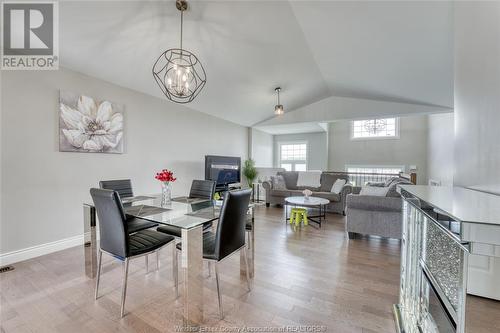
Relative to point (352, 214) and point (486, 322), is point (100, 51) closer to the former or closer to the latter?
point (486, 322)

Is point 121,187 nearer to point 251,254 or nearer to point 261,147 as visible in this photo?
point 251,254

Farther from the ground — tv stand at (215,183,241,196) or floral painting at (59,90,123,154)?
floral painting at (59,90,123,154)

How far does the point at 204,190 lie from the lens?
9.47ft

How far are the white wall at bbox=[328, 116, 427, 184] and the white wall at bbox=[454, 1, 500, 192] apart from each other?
6.69 m

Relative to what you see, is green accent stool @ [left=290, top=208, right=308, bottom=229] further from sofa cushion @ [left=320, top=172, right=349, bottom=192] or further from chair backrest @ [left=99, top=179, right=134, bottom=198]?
chair backrest @ [left=99, top=179, right=134, bottom=198]

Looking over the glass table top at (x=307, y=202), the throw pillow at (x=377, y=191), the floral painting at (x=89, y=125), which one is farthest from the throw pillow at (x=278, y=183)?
the floral painting at (x=89, y=125)

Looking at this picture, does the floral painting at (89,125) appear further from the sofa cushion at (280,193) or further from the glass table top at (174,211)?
the sofa cushion at (280,193)

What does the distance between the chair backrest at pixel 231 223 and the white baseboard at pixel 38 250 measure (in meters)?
2.58

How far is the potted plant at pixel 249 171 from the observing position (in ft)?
21.1

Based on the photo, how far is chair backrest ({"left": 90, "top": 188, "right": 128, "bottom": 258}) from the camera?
1636 mm

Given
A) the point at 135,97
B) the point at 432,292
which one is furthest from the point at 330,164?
the point at 432,292

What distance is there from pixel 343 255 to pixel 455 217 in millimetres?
2367

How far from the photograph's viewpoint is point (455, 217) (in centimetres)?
74

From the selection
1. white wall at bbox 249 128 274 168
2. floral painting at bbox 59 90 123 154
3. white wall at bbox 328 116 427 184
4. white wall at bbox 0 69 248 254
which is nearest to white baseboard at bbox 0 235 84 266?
white wall at bbox 0 69 248 254
